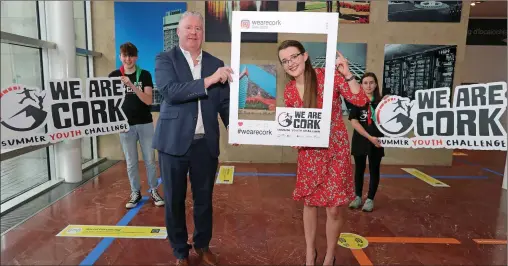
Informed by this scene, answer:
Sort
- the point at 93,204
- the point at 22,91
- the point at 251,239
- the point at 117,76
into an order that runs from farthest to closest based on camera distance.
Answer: the point at 93,204
the point at 117,76
the point at 251,239
the point at 22,91

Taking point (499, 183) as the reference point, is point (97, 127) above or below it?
above

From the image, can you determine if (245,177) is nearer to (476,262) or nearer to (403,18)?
(476,262)

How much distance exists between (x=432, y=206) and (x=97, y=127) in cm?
394

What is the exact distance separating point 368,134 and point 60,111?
3025mm

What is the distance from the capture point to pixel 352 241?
310 centimetres

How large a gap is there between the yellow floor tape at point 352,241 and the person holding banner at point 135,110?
6.74 ft

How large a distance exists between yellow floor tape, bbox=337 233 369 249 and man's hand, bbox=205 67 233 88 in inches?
73.2

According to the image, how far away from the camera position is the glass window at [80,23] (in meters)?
5.72

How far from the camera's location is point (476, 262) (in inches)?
110

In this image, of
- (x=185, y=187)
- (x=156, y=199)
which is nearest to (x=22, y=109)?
(x=185, y=187)

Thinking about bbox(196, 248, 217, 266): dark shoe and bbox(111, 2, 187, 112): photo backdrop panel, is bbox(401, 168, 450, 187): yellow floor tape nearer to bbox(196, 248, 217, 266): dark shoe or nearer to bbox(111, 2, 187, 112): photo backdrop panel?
bbox(196, 248, 217, 266): dark shoe

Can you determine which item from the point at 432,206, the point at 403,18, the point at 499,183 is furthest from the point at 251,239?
the point at 403,18

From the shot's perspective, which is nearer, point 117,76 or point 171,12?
point 117,76

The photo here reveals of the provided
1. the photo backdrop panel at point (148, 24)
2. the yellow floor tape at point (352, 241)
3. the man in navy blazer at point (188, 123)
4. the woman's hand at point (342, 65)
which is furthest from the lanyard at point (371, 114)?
the photo backdrop panel at point (148, 24)
